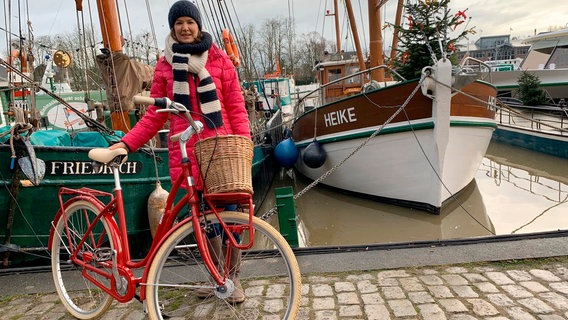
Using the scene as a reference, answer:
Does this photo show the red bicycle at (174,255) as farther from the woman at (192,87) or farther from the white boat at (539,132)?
the white boat at (539,132)

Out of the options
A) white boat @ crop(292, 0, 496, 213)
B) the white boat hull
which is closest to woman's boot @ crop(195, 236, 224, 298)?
white boat @ crop(292, 0, 496, 213)

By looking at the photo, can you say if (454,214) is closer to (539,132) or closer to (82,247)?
(82,247)

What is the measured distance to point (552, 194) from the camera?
7777mm

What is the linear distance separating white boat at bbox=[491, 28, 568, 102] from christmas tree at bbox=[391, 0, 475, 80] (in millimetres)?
9583

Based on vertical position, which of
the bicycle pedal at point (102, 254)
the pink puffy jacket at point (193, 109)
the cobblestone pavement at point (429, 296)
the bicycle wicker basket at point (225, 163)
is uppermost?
the pink puffy jacket at point (193, 109)

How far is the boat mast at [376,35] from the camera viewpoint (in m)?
8.51

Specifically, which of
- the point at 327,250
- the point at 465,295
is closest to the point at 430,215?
the point at 327,250

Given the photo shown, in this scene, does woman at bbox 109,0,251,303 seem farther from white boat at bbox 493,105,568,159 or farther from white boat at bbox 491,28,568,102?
white boat at bbox 491,28,568,102

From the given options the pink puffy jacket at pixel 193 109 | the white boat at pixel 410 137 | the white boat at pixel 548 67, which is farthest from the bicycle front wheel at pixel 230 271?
the white boat at pixel 548 67

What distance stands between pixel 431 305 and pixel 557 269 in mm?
1163

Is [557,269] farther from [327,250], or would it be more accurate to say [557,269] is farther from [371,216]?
[371,216]

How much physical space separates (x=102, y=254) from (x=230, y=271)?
0.79 m

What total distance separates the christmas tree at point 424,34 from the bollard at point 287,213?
4.51 meters

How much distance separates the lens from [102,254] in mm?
2484
